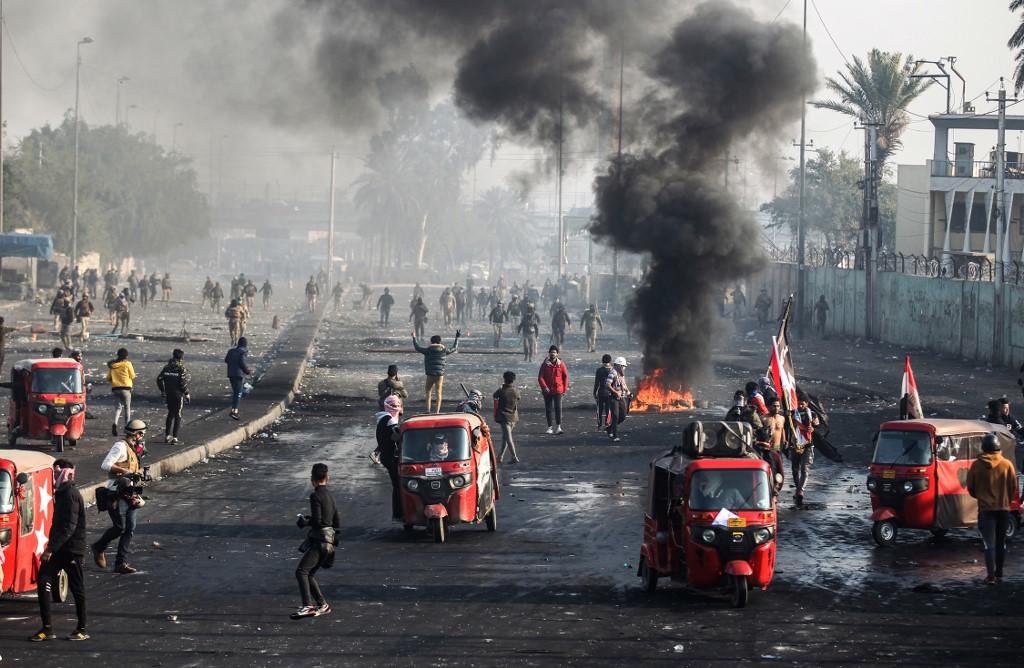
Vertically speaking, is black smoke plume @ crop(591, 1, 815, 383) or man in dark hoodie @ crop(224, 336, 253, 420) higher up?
black smoke plume @ crop(591, 1, 815, 383)

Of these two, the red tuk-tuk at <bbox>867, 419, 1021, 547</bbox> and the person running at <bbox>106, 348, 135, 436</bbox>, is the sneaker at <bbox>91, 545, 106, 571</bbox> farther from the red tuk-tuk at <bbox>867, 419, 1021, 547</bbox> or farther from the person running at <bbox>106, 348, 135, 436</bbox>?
the person running at <bbox>106, 348, 135, 436</bbox>

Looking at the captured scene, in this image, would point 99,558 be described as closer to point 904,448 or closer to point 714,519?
point 714,519

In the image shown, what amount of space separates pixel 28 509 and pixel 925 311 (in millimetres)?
35797

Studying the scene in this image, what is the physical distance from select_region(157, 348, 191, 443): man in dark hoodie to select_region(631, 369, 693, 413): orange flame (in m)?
9.92

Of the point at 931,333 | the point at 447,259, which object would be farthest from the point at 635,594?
the point at 447,259

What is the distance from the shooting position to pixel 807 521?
1590 centimetres

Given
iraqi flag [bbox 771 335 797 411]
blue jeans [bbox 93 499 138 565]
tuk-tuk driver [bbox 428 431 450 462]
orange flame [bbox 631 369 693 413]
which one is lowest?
blue jeans [bbox 93 499 138 565]

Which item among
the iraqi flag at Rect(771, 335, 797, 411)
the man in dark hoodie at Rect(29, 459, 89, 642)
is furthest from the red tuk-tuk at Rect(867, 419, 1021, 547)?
the man in dark hoodie at Rect(29, 459, 89, 642)

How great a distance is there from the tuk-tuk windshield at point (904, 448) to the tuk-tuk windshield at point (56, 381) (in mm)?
11953

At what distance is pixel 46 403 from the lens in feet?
67.2

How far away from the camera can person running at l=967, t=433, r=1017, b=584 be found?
1254 cm

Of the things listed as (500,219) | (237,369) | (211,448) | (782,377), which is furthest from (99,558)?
(500,219)

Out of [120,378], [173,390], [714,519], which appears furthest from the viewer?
[120,378]

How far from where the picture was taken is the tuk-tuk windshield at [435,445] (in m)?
14.9
